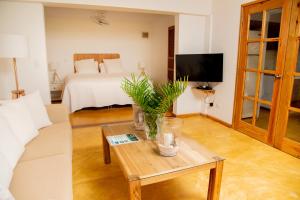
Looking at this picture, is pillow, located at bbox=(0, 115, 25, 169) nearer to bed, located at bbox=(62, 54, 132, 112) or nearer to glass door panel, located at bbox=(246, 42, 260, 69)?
bed, located at bbox=(62, 54, 132, 112)

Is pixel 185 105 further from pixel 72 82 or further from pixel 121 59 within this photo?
pixel 121 59

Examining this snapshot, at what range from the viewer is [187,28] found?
401 centimetres

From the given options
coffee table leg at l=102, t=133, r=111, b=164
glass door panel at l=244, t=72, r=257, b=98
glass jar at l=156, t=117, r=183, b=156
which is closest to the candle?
glass jar at l=156, t=117, r=183, b=156

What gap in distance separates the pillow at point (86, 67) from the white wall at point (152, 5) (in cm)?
234

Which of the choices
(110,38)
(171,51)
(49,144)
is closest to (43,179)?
(49,144)

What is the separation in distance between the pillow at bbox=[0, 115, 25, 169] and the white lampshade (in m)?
1.47

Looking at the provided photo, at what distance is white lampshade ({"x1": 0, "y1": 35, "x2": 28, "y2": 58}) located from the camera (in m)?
2.69

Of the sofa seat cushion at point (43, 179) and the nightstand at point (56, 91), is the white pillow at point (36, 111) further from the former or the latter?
the nightstand at point (56, 91)

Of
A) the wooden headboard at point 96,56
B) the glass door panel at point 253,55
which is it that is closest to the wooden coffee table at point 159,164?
the glass door panel at point 253,55

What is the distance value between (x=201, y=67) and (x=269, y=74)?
3.79ft

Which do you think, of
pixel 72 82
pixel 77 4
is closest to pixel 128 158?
pixel 77 4

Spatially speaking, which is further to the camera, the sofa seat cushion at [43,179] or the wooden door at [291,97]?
the wooden door at [291,97]

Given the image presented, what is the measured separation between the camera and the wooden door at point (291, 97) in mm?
2580

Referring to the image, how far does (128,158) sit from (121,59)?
513cm
